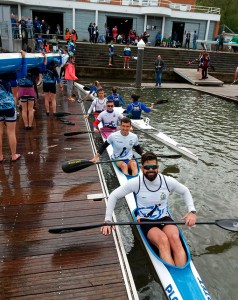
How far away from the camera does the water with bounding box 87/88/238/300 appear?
452cm

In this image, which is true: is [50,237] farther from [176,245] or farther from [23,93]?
[23,93]

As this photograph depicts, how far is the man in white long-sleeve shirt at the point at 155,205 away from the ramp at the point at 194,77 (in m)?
20.4

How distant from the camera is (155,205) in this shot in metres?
4.45

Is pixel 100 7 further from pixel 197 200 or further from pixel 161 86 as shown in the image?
pixel 197 200

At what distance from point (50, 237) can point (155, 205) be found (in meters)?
1.71

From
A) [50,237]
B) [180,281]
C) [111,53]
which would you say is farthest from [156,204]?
[111,53]

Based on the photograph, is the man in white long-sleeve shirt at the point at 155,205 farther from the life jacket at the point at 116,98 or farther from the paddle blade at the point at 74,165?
the life jacket at the point at 116,98

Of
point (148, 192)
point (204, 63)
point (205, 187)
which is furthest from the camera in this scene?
point (204, 63)

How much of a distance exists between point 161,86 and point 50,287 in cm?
1979

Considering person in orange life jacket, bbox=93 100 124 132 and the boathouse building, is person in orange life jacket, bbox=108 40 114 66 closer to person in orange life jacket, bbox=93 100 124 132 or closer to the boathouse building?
the boathouse building

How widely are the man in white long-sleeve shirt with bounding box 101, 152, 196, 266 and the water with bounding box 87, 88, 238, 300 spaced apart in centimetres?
73

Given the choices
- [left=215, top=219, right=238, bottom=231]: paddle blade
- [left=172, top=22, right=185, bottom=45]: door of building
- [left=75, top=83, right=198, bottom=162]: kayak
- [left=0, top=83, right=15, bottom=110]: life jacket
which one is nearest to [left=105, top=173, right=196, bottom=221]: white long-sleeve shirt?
[left=215, top=219, right=238, bottom=231]: paddle blade

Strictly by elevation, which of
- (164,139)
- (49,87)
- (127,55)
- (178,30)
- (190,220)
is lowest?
(164,139)

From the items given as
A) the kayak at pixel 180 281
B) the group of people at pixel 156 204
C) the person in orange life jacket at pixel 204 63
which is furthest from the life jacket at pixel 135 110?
the person in orange life jacket at pixel 204 63
